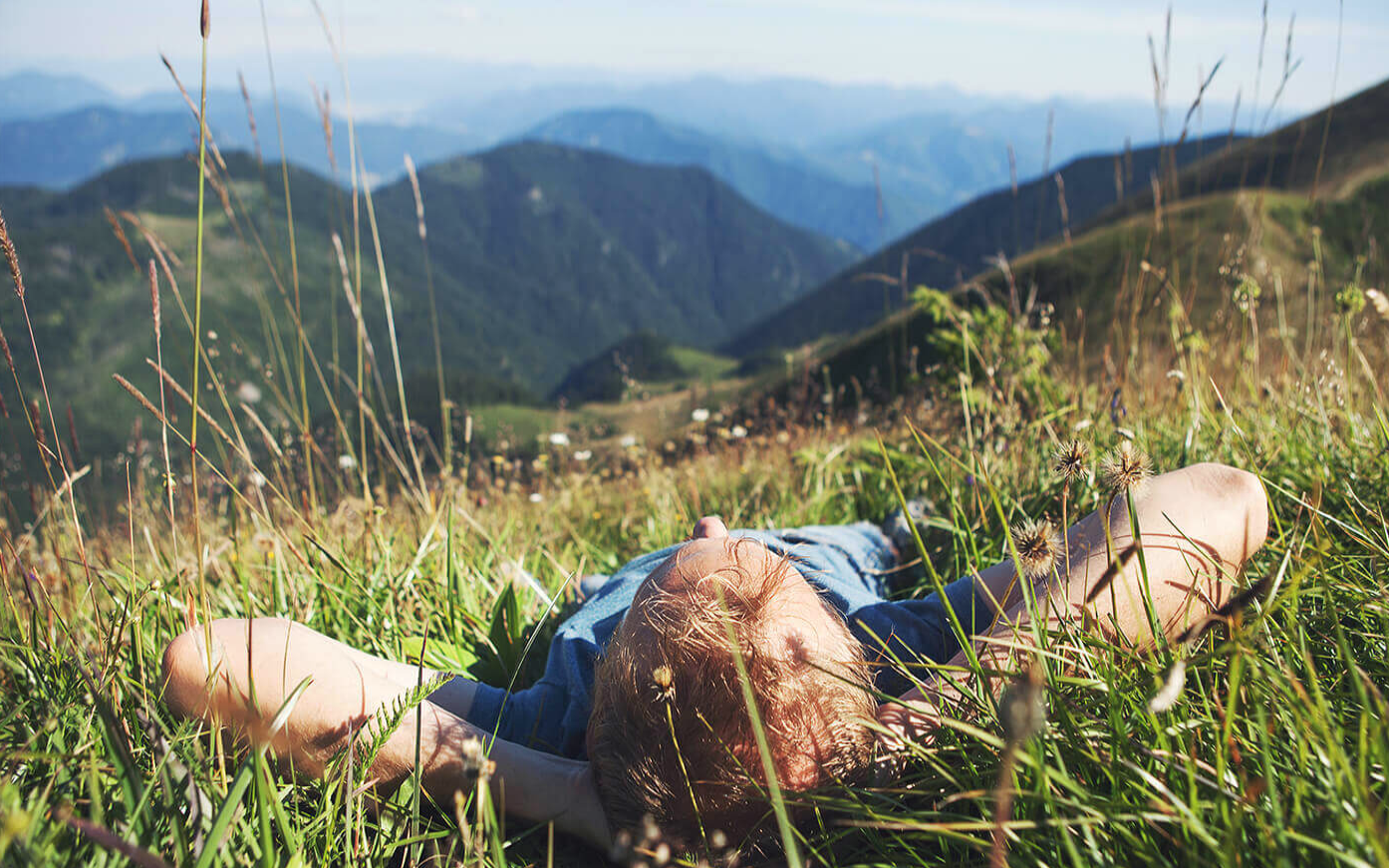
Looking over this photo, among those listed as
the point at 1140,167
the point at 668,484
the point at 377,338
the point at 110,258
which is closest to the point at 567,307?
the point at 377,338

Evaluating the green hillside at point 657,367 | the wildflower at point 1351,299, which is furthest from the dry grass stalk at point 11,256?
the green hillside at point 657,367

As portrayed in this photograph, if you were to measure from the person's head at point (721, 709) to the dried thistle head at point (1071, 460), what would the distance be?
0.52 metres

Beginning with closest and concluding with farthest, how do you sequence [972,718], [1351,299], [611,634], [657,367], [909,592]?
[972,718]
[611,634]
[1351,299]
[909,592]
[657,367]

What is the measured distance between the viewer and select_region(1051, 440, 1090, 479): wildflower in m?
1.22

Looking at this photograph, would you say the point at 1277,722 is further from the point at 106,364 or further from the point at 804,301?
the point at 106,364

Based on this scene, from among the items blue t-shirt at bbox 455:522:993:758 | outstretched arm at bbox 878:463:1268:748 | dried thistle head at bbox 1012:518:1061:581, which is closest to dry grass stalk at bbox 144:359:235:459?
blue t-shirt at bbox 455:522:993:758

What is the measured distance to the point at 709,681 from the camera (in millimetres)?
1408

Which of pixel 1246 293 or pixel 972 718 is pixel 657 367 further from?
pixel 972 718

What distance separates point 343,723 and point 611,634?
2.31 ft

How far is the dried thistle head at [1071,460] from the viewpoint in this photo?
48.0 inches

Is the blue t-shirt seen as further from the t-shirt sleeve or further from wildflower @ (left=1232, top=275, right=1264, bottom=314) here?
wildflower @ (left=1232, top=275, right=1264, bottom=314)

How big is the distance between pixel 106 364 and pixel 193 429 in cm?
14095

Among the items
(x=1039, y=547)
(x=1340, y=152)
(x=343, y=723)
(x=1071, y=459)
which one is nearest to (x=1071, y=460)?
(x=1071, y=459)

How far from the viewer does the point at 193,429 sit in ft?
3.90
